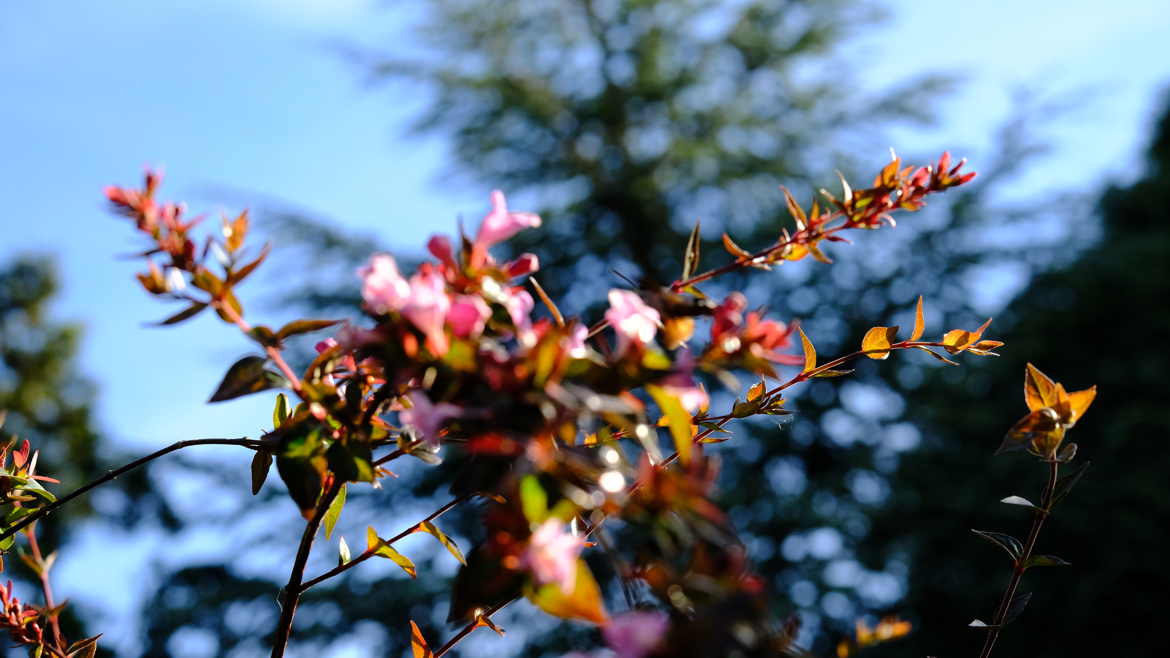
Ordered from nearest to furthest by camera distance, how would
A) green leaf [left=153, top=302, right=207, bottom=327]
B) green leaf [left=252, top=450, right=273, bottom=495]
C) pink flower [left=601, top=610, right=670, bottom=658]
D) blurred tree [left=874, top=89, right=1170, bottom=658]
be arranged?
pink flower [left=601, top=610, right=670, bottom=658], green leaf [left=153, top=302, right=207, bottom=327], green leaf [left=252, top=450, right=273, bottom=495], blurred tree [left=874, top=89, right=1170, bottom=658]

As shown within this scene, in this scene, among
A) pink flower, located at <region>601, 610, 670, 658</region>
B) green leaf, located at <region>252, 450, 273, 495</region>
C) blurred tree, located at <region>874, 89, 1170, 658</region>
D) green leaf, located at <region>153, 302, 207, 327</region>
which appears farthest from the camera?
blurred tree, located at <region>874, 89, 1170, 658</region>

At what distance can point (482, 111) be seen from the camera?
6.05m

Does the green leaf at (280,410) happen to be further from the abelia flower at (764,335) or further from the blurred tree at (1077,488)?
Result: the blurred tree at (1077,488)

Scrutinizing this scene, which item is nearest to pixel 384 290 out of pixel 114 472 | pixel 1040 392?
pixel 114 472

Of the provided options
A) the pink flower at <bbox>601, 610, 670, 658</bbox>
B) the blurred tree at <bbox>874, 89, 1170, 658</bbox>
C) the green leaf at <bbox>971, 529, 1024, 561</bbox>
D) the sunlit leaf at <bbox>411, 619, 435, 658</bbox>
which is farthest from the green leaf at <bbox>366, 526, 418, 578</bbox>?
the blurred tree at <bbox>874, 89, 1170, 658</bbox>

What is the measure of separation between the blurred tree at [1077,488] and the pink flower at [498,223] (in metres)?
4.56

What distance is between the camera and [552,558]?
33cm

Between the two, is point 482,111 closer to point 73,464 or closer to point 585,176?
point 585,176

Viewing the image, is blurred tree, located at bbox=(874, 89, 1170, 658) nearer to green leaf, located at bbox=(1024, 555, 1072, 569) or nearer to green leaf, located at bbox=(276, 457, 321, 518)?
green leaf, located at bbox=(1024, 555, 1072, 569)

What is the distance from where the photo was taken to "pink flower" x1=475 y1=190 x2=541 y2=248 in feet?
1.41

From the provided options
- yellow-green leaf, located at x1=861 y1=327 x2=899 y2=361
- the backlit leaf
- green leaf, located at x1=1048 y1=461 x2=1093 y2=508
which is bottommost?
green leaf, located at x1=1048 y1=461 x2=1093 y2=508

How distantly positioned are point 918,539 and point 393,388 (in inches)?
192

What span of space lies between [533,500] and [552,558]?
2 cm

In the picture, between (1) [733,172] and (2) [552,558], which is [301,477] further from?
(1) [733,172]
